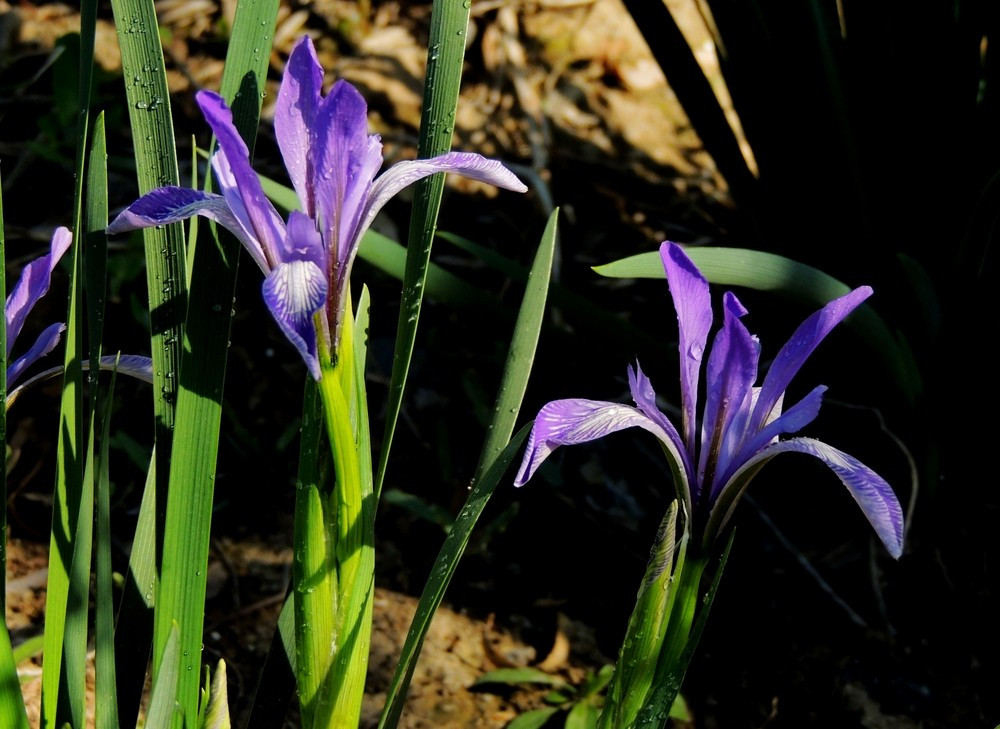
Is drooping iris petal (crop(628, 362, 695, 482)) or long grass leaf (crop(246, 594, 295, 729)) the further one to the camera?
long grass leaf (crop(246, 594, 295, 729))

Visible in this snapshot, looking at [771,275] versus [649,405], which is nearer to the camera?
[649,405]

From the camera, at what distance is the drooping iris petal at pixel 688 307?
0.71 m

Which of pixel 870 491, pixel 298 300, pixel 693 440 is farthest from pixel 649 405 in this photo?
pixel 298 300

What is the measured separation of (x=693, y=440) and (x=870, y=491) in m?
0.14

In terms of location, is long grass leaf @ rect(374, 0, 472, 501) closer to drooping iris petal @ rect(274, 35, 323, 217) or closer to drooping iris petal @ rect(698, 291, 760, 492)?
drooping iris petal @ rect(274, 35, 323, 217)

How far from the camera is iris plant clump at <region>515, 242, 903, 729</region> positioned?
0.71m

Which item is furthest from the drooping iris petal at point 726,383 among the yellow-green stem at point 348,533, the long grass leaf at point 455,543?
the yellow-green stem at point 348,533

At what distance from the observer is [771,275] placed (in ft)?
3.62

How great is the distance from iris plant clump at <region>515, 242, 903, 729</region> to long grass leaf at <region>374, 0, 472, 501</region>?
236mm

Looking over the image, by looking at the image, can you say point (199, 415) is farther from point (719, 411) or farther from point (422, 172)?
point (719, 411)

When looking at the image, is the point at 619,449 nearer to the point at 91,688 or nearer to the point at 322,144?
the point at 91,688

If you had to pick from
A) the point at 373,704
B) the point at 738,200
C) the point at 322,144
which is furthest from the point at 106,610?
the point at 738,200

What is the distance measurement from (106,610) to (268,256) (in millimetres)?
339

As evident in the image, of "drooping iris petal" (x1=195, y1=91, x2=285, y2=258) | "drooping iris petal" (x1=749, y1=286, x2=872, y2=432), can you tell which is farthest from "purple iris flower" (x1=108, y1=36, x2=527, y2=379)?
"drooping iris petal" (x1=749, y1=286, x2=872, y2=432)
